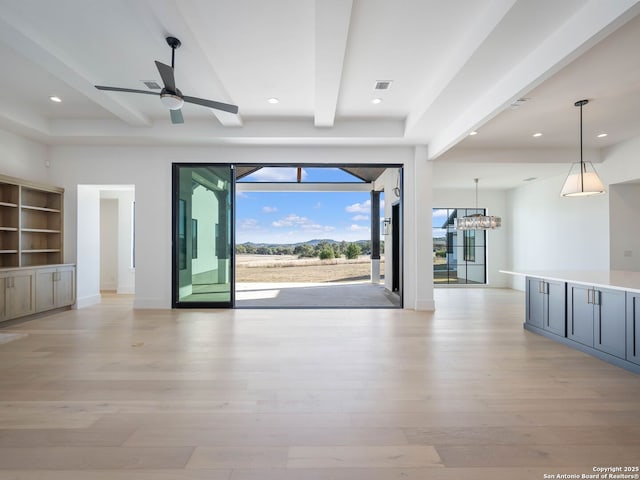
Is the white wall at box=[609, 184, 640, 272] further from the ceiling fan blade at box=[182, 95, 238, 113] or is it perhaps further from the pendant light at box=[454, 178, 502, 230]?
the ceiling fan blade at box=[182, 95, 238, 113]

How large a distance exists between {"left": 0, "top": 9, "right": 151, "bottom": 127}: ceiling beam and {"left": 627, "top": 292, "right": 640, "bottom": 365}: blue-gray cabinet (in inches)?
226

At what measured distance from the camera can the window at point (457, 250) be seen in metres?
9.81

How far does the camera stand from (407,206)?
5.88 m

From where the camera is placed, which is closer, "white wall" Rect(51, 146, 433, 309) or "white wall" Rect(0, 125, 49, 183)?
"white wall" Rect(0, 125, 49, 183)

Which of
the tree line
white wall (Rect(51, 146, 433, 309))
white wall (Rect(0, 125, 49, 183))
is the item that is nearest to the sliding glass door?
white wall (Rect(51, 146, 433, 309))

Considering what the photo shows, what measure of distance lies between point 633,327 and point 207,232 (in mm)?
5591

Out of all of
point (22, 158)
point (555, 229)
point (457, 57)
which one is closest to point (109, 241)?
point (22, 158)

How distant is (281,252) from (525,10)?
41.4 ft

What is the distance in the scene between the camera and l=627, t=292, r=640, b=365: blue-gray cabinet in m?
2.95

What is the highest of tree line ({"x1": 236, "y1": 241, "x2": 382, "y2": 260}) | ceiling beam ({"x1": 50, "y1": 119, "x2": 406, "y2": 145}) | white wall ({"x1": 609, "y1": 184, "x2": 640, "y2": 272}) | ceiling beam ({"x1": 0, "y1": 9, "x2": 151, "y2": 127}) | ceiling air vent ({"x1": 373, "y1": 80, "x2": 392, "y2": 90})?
ceiling air vent ({"x1": 373, "y1": 80, "x2": 392, "y2": 90})

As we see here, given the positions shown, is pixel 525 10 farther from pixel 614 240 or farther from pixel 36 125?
pixel 36 125

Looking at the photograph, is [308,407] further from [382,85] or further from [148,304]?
[148,304]

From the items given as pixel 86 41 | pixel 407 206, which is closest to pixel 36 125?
pixel 86 41

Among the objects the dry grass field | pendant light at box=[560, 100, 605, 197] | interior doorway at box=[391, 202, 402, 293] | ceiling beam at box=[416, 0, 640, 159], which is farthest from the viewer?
the dry grass field
